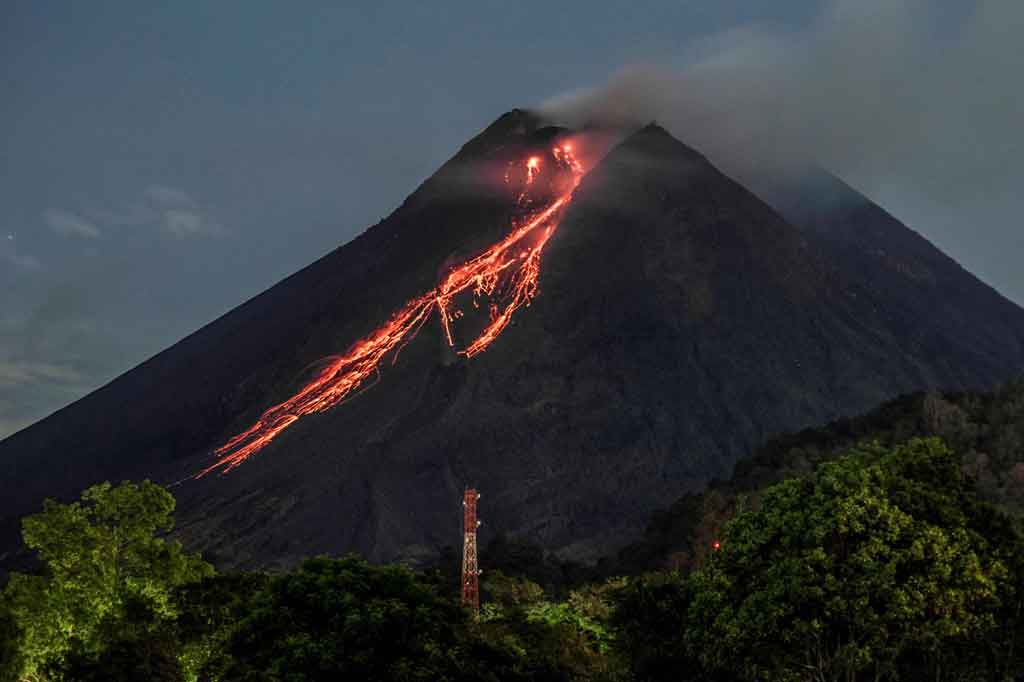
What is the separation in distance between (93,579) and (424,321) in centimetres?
10341

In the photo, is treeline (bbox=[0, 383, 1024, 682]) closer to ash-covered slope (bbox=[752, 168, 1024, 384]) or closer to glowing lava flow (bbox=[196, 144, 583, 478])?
glowing lava flow (bbox=[196, 144, 583, 478])

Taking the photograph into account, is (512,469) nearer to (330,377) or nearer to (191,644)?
(330,377)

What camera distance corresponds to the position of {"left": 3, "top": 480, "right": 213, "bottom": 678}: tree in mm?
21328

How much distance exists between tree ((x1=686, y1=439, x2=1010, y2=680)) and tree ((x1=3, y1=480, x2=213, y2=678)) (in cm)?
1103

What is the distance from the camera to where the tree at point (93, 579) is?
70.0 feet

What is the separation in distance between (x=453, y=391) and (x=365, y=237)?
61.0 meters

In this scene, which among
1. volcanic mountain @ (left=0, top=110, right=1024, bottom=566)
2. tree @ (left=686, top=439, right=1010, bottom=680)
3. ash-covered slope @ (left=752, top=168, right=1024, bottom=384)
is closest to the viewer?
tree @ (left=686, top=439, right=1010, bottom=680)

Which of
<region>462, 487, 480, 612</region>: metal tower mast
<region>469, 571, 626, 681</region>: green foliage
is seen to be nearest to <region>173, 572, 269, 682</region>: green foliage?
<region>469, 571, 626, 681</region>: green foliage

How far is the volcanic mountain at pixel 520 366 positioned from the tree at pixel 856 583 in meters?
70.6

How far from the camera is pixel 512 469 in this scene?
108 m

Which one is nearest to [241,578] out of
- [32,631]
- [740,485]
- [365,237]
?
[32,631]

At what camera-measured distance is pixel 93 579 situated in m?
21.5

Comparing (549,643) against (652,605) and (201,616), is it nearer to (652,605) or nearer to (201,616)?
(652,605)

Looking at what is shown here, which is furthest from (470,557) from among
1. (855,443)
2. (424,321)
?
(424,321)
